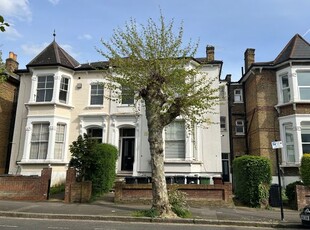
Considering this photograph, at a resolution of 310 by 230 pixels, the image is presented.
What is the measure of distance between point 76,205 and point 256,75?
13462 millimetres

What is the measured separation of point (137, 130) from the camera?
715 inches

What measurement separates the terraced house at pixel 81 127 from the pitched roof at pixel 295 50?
4013mm

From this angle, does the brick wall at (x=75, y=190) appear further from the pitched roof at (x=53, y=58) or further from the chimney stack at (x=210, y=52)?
the chimney stack at (x=210, y=52)

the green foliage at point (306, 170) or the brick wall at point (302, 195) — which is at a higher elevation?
the green foliage at point (306, 170)

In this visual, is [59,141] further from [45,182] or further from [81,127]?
[45,182]

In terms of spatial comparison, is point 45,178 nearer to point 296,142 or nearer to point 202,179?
point 202,179

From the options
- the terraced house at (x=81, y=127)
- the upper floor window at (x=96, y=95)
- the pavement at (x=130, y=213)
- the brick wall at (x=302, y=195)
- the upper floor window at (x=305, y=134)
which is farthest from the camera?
the upper floor window at (x=96, y=95)

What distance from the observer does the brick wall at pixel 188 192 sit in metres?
13.3

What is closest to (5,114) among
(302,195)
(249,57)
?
(249,57)

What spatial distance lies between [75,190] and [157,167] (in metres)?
5.01

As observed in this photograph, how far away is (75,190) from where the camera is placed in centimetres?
1356

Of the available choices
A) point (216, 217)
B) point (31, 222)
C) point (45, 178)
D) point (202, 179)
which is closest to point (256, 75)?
point (202, 179)

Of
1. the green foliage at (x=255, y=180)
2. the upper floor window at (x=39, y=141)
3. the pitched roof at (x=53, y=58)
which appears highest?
the pitched roof at (x=53, y=58)

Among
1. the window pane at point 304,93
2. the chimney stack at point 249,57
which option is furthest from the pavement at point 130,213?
the chimney stack at point 249,57
